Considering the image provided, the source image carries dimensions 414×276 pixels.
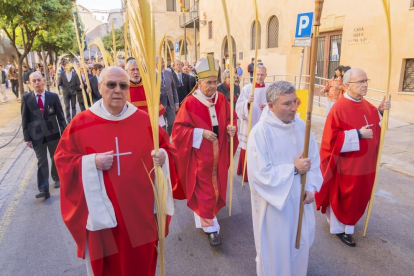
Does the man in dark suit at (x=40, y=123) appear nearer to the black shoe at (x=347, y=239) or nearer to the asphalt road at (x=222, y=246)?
the asphalt road at (x=222, y=246)

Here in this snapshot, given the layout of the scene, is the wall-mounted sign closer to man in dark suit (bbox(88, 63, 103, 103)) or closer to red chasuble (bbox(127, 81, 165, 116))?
man in dark suit (bbox(88, 63, 103, 103))

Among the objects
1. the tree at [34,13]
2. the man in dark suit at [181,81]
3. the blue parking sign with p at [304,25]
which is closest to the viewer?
the blue parking sign with p at [304,25]

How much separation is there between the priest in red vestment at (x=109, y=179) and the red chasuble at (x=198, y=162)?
121cm

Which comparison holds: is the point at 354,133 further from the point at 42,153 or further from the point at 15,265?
the point at 42,153

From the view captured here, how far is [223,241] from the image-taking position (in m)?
3.58

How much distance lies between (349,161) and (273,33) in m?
13.4

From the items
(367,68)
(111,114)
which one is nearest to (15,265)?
(111,114)

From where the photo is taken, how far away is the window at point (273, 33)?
15262 mm

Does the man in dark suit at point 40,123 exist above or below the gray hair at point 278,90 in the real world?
below

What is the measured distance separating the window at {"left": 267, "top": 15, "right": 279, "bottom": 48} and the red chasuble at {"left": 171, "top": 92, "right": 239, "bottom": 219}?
42.2 feet

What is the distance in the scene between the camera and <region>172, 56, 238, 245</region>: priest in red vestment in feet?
11.7

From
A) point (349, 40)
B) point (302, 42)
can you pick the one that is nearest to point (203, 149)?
point (302, 42)

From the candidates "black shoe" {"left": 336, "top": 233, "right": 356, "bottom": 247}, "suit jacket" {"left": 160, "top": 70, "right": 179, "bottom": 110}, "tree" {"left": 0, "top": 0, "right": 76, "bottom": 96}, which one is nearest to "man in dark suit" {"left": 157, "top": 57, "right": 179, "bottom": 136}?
"suit jacket" {"left": 160, "top": 70, "right": 179, "bottom": 110}

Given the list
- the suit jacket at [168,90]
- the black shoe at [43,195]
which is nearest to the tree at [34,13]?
the suit jacket at [168,90]
